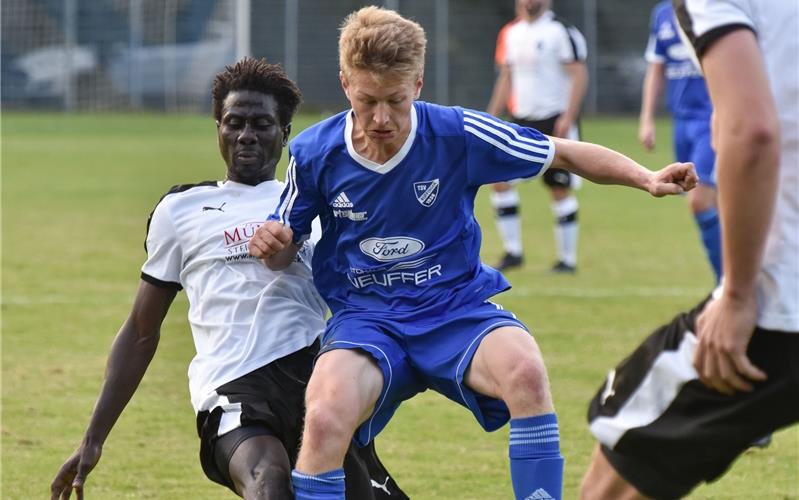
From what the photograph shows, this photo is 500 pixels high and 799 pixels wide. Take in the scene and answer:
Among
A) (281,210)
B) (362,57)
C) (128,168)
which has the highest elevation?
(362,57)

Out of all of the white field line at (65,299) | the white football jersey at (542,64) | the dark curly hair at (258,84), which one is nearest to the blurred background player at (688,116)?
the white football jersey at (542,64)

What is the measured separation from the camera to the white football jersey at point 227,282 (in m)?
4.46

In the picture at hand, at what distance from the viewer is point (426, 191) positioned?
4289 millimetres

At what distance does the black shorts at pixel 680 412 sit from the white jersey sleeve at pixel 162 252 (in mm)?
1887

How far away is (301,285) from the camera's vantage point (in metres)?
4.62

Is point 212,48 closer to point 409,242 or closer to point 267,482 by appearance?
point 409,242

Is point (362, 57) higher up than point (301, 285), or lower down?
higher up

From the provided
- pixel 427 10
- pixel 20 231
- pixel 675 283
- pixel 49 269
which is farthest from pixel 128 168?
pixel 427 10

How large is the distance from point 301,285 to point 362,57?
0.93 meters

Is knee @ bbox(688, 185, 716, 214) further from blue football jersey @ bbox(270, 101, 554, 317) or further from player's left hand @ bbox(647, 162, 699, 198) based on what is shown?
player's left hand @ bbox(647, 162, 699, 198)

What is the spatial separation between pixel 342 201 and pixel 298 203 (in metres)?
0.14

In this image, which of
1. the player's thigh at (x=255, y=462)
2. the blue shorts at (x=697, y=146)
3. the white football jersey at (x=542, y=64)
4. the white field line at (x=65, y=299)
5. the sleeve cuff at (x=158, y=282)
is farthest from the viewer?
the white football jersey at (x=542, y=64)

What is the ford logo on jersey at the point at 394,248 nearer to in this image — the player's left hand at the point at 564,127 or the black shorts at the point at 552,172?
the black shorts at the point at 552,172

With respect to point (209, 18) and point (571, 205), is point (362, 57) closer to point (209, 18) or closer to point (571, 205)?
point (571, 205)
